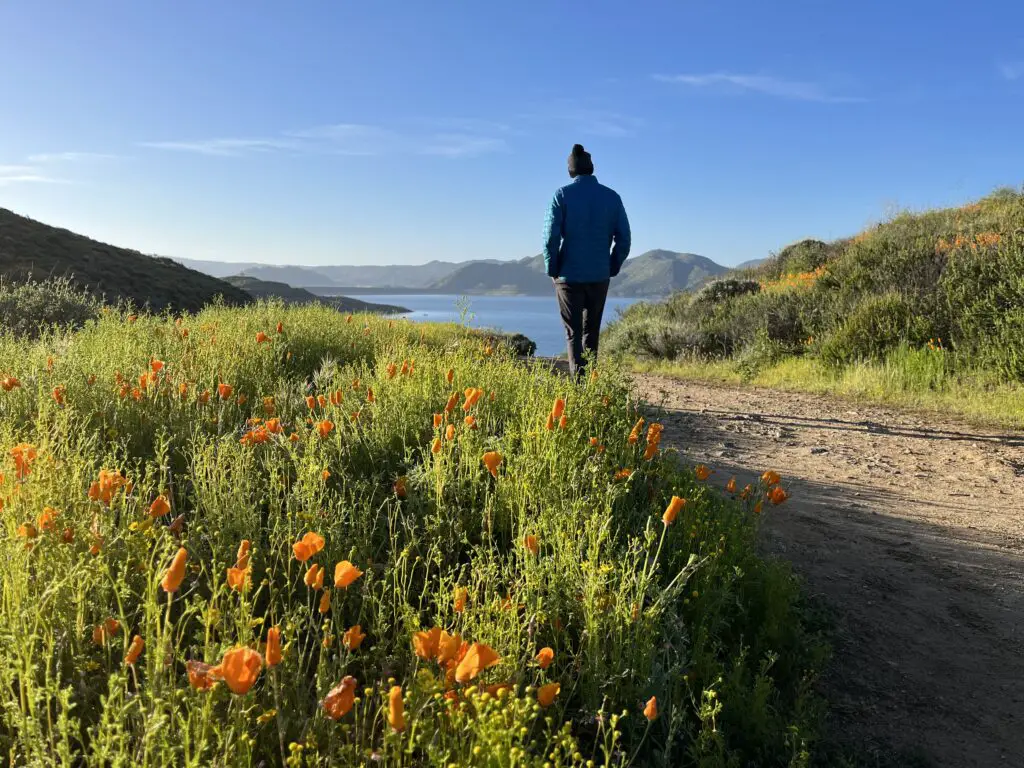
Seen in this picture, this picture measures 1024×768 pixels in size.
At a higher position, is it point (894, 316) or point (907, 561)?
point (894, 316)

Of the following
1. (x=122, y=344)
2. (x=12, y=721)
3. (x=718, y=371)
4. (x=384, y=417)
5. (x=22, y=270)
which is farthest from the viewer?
(x=22, y=270)

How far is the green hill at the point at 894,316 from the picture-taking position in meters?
8.49

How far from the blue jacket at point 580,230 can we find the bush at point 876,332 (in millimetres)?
4927

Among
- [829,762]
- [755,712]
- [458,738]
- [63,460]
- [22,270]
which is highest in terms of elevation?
[22,270]

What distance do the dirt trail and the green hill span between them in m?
1.94

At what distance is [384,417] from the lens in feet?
12.3

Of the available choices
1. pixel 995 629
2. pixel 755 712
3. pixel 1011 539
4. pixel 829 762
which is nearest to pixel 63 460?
pixel 755 712

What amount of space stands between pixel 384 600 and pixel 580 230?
5.12 meters

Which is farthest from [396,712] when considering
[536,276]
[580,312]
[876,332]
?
[536,276]

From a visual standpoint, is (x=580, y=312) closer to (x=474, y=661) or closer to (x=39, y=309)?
(x=474, y=661)

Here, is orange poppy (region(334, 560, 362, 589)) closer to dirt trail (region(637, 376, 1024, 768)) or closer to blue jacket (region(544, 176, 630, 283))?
dirt trail (region(637, 376, 1024, 768))

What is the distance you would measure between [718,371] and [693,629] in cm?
931

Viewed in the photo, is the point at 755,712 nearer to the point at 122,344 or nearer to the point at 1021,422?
the point at 122,344

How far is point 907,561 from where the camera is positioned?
146 inches
